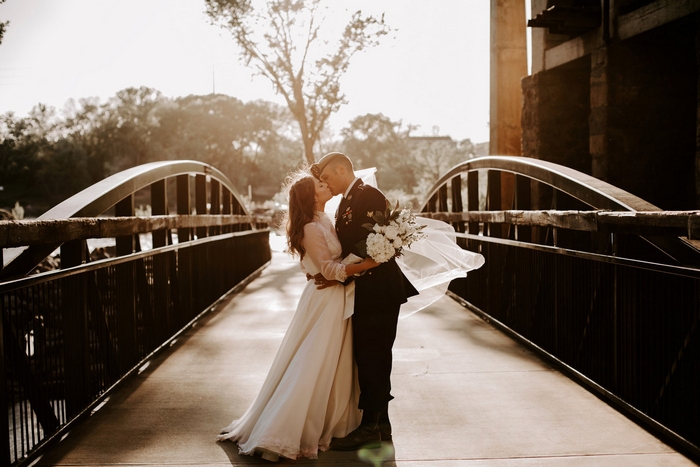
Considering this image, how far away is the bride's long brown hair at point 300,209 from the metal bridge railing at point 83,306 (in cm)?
136

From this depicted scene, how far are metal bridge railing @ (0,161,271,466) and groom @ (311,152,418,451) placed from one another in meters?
1.53

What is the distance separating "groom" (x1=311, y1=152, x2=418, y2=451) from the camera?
400cm

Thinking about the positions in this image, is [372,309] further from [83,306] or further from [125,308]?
[125,308]

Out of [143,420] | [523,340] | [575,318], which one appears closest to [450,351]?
[523,340]

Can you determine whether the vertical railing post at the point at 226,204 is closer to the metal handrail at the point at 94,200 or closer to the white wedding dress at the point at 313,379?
the metal handrail at the point at 94,200

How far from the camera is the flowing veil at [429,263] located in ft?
15.4

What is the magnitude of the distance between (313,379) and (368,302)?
0.53 meters

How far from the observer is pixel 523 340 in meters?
6.73

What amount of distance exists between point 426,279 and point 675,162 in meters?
5.86

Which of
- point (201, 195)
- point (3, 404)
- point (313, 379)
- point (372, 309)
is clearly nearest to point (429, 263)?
point (372, 309)

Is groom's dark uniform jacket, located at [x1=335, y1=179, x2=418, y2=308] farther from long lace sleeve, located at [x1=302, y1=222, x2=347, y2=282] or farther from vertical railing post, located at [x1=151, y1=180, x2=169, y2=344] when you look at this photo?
vertical railing post, located at [x1=151, y1=180, x2=169, y2=344]

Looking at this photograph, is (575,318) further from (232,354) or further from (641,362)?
(232,354)

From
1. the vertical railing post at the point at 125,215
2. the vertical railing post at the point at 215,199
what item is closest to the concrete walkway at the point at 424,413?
the vertical railing post at the point at 125,215

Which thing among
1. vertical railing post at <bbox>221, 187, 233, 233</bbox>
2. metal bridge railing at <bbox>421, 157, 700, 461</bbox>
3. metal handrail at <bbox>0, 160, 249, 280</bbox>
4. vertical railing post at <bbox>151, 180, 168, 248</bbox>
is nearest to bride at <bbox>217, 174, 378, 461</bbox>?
metal handrail at <bbox>0, 160, 249, 280</bbox>
